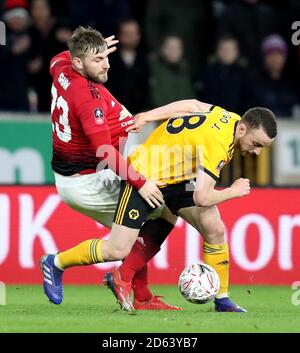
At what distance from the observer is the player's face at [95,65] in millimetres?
9202

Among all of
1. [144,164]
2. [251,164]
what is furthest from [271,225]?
[144,164]

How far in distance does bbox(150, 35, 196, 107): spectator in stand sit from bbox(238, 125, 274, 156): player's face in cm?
570

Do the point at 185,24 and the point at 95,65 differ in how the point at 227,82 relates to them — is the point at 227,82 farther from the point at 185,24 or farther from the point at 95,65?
the point at 95,65

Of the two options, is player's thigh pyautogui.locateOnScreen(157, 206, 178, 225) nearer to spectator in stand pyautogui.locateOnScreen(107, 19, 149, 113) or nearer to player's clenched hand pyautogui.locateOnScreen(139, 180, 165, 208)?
player's clenched hand pyautogui.locateOnScreen(139, 180, 165, 208)

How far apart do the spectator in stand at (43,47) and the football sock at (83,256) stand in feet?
17.7


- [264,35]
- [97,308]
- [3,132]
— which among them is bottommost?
[97,308]

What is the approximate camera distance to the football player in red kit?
357 inches

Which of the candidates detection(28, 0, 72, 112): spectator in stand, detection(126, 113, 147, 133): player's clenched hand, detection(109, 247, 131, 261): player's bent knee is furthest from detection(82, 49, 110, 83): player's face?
detection(28, 0, 72, 112): spectator in stand

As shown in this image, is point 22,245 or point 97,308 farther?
point 22,245

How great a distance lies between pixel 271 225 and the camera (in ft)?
38.9

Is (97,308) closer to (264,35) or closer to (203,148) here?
(203,148)

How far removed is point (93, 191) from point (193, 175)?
83 cm

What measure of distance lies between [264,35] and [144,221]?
6.71 metres

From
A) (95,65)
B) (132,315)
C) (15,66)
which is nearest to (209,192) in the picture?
(132,315)
